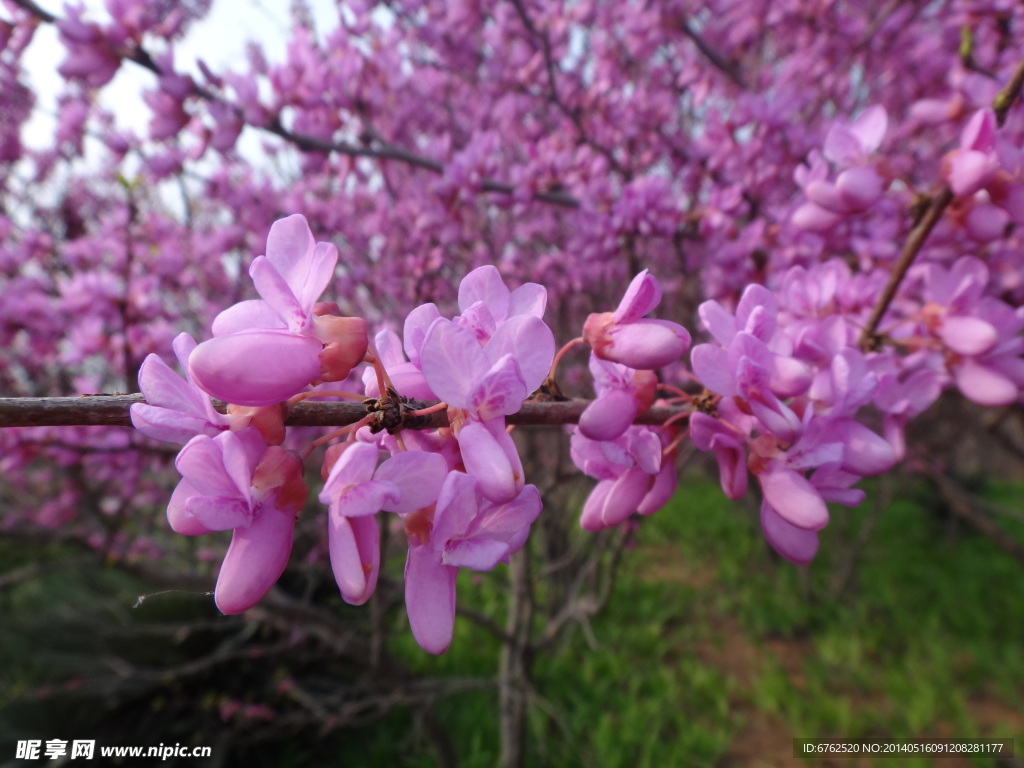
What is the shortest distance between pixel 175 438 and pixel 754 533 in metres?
5.77

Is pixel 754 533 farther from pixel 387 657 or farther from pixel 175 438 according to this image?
pixel 175 438

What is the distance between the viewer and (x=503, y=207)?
7.30ft

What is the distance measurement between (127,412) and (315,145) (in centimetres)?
178

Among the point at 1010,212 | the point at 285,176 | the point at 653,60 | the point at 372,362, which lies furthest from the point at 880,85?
the point at 372,362

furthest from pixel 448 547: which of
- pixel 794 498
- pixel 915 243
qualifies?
pixel 915 243

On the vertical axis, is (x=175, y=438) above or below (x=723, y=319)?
below

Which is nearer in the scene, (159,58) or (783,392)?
(783,392)

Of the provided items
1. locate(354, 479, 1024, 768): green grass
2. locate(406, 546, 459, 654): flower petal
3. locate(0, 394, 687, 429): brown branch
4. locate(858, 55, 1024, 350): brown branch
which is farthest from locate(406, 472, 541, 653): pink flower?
locate(354, 479, 1024, 768): green grass

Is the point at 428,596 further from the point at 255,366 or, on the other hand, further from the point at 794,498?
the point at 794,498

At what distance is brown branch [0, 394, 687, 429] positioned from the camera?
500mm

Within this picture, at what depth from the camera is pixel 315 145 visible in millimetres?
2037

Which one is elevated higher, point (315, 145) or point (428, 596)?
point (315, 145)

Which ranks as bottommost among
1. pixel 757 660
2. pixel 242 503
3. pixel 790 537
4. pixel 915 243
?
pixel 757 660

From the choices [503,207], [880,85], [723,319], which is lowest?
[723,319]
